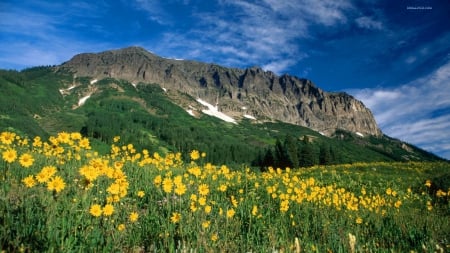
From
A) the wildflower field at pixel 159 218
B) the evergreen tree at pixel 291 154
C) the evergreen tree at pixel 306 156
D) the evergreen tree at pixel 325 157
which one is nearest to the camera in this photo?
the wildflower field at pixel 159 218

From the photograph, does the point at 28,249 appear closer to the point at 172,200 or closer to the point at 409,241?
the point at 172,200

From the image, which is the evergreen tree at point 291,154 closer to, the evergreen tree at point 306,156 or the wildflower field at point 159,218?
the evergreen tree at point 306,156

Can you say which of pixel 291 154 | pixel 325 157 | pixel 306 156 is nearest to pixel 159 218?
pixel 291 154

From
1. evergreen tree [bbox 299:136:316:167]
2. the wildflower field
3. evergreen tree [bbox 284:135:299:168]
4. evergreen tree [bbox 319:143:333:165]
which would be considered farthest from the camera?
evergreen tree [bbox 319:143:333:165]

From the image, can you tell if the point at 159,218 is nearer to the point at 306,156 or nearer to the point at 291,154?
the point at 291,154

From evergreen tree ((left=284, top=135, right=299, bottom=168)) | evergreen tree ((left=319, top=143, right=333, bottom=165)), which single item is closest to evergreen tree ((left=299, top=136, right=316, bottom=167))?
evergreen tree ((left=284, top=135, right=299, bottom=168))

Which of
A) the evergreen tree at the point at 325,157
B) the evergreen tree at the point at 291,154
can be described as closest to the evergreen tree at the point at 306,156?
the evergreen tree at the point at 291,154

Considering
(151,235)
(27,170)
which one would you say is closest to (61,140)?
(27,170)

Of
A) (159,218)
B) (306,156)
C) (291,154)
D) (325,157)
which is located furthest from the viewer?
(325,157)

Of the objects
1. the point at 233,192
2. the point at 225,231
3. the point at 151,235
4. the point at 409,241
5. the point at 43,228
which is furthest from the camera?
the point at 233,192

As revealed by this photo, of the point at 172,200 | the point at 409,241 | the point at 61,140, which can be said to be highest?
the point at 61,140

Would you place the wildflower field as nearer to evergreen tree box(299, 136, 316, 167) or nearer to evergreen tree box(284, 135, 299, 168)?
evergreen tree box(284, 135, 299, 168)

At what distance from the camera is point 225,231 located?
18.7 ft

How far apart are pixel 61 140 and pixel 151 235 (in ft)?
10.4
